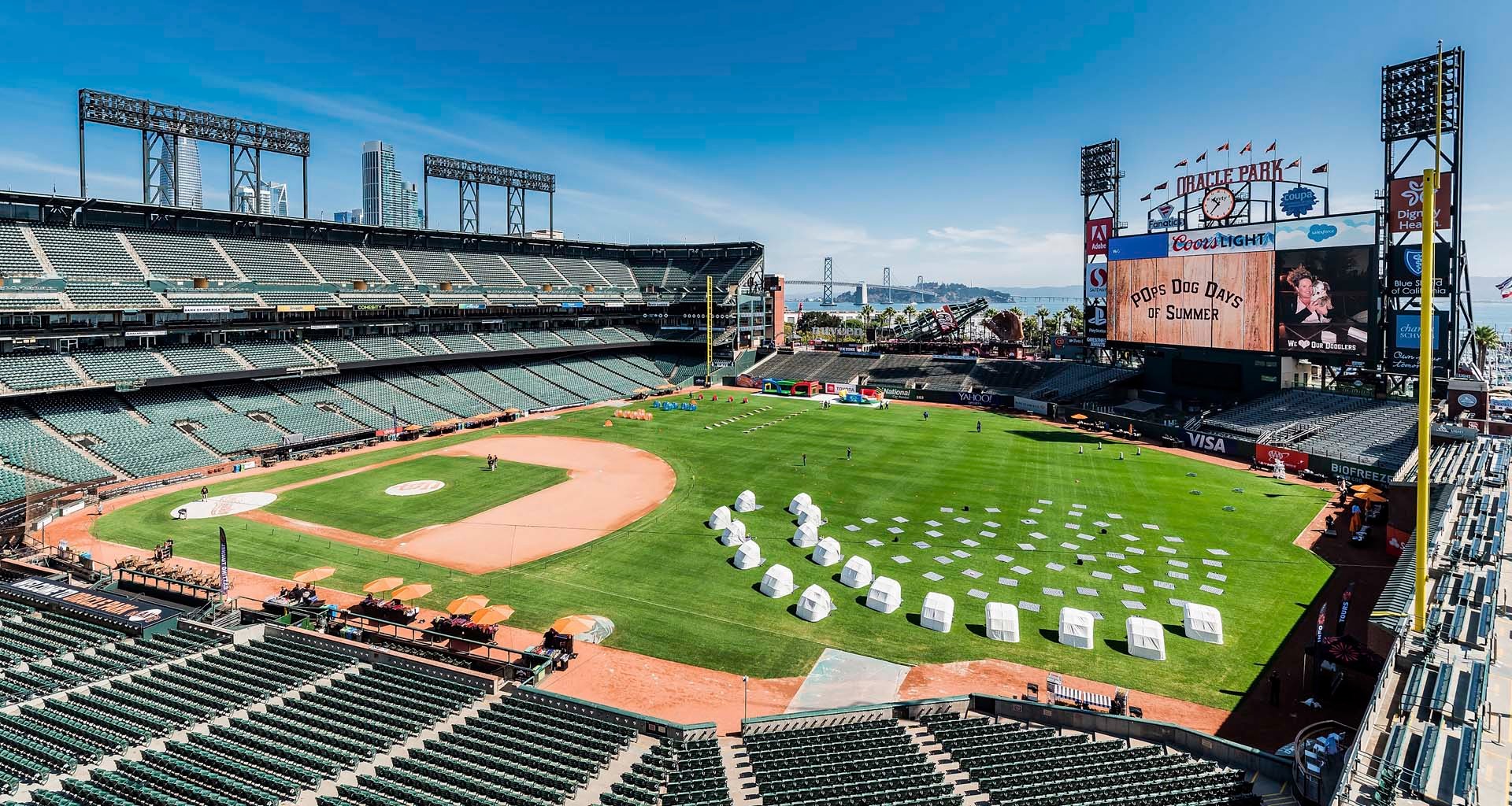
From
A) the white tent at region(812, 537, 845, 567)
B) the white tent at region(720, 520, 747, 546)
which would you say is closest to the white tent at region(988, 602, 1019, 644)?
the white tent at region(812, 537, 845, 567)

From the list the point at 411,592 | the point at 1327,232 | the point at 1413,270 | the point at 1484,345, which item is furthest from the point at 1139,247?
the point at 411,592

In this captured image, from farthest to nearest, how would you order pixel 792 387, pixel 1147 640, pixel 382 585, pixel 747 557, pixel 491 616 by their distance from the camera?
1. pixel 792 387
2. pixel 747 557
3. pixel 382 585
4. pixel 491 616
5. pixel 1147 640

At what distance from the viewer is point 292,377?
7062 cm

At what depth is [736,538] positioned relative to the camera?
125 ft

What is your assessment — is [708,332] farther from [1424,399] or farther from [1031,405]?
[1424,399]

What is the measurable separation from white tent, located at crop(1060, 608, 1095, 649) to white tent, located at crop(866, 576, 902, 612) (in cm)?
621

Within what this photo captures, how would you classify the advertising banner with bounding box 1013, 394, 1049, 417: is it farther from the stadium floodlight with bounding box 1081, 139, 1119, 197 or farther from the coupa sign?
the stadium floodlight with bounding box 1081, 139, 1119, 197

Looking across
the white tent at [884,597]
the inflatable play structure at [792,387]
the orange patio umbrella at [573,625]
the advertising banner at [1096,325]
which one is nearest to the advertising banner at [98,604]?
the orange patio umbrella at [573,625]

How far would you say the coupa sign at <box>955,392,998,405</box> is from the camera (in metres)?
87.5

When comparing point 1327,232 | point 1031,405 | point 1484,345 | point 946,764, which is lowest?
point 946,764

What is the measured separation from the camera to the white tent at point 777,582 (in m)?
32.2

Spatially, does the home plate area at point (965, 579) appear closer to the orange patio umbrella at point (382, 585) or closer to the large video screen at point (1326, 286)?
the orange patio umbrella at point (382, 585)

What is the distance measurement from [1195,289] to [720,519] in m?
48.5

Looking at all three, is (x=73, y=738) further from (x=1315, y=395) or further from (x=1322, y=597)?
(x=1315, y=395)
